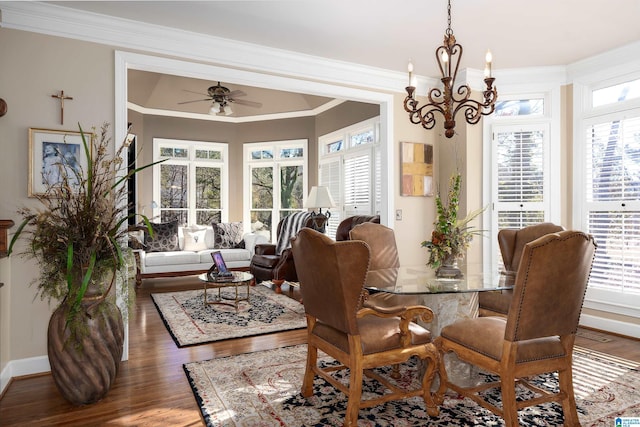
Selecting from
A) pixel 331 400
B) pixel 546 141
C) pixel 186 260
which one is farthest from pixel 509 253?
pixel 186 260

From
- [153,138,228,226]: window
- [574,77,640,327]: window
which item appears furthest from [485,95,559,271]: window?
[153,138,228,226]: window

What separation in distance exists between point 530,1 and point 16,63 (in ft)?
12.6

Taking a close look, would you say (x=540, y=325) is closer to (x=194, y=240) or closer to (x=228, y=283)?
(x=228, y=283)

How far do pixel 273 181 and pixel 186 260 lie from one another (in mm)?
2554

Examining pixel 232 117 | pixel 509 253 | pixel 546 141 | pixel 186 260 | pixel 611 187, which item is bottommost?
pixel 186 260

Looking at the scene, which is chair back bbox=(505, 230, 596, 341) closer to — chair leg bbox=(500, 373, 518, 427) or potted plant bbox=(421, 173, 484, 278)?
chair leg bbox=(500, 373, 518, 427)

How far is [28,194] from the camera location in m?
3.05

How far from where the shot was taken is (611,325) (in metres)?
4.16

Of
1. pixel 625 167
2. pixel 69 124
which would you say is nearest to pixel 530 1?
pixel 625 167

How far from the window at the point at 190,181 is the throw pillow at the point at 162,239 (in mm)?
980

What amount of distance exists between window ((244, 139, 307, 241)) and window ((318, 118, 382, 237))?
0.60m

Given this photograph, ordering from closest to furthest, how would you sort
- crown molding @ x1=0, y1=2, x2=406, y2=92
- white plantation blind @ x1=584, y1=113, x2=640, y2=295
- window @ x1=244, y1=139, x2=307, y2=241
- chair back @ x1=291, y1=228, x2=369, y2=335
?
1. chair back @ x1=291, y1=228, x2=369, y2=335
2. crown molding @ x1=0, y1=2, x2=406, y2=92
3. white plantation blind @ x1=584, y1=113, x2=640, y2=295
4. window @ x1=244, y1=139, x2=307, y2=241

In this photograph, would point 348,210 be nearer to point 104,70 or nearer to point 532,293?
point 104,70

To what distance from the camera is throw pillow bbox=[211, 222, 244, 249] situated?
24.2 ft
